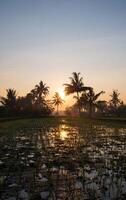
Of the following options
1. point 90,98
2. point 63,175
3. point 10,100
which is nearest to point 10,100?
point 10,100

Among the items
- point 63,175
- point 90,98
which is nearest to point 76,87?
point 90,98

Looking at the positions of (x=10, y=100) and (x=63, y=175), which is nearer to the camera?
(x=63, y=175)

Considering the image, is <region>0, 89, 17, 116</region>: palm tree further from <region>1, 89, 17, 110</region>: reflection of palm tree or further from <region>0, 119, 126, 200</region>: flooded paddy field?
<region>0, 119, 126, 200</region>: flooded paddy field

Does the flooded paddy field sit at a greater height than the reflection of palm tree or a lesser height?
lesser

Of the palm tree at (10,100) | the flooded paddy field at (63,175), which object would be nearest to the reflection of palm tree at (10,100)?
the palm tree at (10,100)

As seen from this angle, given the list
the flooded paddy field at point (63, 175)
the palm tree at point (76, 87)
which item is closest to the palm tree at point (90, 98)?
the palm tree at point (76, 87)

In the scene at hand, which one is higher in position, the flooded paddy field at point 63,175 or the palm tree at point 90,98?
the palm tree at point 90,98

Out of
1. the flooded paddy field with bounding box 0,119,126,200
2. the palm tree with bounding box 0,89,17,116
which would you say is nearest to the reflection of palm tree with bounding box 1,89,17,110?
the palm tree with bounding box 0,89,17,116

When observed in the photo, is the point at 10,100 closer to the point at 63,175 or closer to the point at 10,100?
the point at 10,100

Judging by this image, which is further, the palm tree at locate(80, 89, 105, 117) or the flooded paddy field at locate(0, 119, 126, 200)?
the palm tree at locate(80, 89, 105, 117)

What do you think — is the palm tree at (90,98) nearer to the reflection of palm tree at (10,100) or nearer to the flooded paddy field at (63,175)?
the reflection of palm tree at (10,100)

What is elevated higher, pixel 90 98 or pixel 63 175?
pixel 90 98

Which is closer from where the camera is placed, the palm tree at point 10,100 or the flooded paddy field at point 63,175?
the flooded paddy field at point 63,175

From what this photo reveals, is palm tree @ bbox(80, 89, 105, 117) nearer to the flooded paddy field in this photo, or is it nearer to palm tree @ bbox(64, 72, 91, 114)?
palm tree @ bbox(64, 72, 91, 114)
